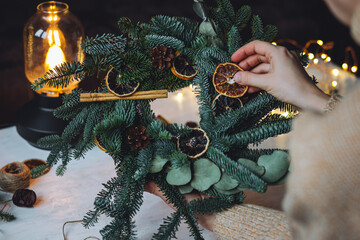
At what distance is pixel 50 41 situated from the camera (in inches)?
42.1

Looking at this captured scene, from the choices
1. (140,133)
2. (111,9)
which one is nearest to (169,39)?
(140,133)

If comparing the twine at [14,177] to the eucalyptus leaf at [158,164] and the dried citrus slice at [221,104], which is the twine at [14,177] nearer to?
the eucalyptus leaf at [158,164]

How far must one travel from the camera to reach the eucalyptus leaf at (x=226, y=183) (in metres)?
0.72

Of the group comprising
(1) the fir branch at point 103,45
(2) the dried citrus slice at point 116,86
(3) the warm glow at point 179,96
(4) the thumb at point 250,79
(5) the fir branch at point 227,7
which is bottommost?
(3) the warm glow at point 179,96

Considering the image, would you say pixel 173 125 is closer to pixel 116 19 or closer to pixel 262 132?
pixel 262 132

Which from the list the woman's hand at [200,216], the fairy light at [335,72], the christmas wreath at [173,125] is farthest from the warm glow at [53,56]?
the fairy light at [335,72]

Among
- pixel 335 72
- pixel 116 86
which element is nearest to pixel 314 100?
pixel 116 86

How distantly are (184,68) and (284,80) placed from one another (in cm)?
20

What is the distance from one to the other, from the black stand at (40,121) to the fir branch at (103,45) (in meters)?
0.32

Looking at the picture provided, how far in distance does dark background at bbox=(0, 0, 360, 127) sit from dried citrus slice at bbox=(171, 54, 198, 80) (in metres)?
0.58

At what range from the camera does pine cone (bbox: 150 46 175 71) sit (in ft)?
2.65

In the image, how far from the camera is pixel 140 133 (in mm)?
760

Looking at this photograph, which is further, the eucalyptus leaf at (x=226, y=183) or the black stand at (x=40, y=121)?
the black stand at (x=40, y=121)

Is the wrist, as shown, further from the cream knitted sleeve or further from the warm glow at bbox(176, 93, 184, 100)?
the warm glow at bbox(176, 93, 184, 100)
